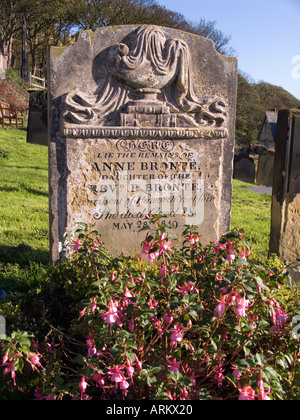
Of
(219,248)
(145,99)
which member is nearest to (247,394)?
(219,248)

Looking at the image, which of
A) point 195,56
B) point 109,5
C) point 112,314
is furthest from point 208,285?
point 109,5

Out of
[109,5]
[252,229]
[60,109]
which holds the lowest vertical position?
[252,229]

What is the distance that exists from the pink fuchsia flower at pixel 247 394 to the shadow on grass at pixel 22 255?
10.6 feet

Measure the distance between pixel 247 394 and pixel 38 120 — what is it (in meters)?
13.1

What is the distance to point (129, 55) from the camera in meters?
4.11

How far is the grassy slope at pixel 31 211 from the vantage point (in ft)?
16.9

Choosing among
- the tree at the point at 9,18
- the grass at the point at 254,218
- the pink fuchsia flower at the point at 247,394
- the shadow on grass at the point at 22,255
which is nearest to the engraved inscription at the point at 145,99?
the shadow on grass at the point at 22,255

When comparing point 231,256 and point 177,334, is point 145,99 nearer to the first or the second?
point 231,256

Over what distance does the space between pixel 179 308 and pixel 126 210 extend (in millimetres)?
2224

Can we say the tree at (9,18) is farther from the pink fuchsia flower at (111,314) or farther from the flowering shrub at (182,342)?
→ the pink fuchsia flower at (111,314)

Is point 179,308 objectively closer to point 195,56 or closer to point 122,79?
point 122,79

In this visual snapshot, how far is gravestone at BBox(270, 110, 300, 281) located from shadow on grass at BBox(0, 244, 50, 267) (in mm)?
2770

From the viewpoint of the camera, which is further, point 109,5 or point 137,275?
point 109,5

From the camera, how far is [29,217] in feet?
20.7
